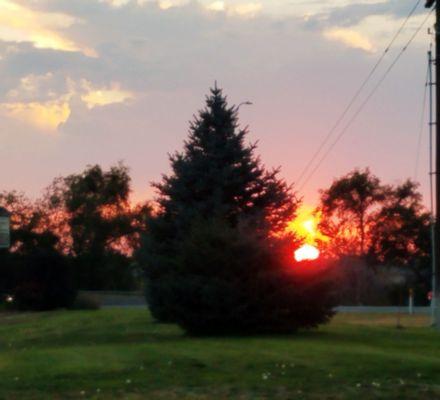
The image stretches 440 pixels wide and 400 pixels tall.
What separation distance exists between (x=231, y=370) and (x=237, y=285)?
7.98m

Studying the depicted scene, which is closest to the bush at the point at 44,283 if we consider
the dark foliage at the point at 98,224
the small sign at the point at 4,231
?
the small sign at the point at 4,231

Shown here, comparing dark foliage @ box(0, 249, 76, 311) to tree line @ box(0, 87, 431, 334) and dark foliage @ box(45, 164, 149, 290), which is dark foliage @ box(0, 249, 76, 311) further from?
dark foliage @ box(45, 164, 149, 290)

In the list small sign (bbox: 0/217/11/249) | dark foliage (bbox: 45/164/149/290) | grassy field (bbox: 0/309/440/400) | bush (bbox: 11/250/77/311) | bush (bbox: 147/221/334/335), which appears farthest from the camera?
dark foliage (bbox: 45/164/149/290)

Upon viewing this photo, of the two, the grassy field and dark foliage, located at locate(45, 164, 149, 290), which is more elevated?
dark foliage, located at locate(45, 164, 149, 290)

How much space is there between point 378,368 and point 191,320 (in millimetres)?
8641

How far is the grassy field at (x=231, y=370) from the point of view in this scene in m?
15.2

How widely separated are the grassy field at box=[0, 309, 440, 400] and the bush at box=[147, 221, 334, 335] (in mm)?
2052

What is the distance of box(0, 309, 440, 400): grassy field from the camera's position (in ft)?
50.0

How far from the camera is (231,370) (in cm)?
1695

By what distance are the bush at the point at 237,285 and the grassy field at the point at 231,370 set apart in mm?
2052

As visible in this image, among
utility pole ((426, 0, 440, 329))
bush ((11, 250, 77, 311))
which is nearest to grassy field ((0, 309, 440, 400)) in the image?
utility pole ((426, 0, 440, 329))

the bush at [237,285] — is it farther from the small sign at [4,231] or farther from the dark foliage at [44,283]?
the dark foliage at [44,283]

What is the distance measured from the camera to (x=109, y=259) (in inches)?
3169

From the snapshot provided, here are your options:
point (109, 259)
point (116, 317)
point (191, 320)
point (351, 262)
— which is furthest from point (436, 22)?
point (109, 259)
